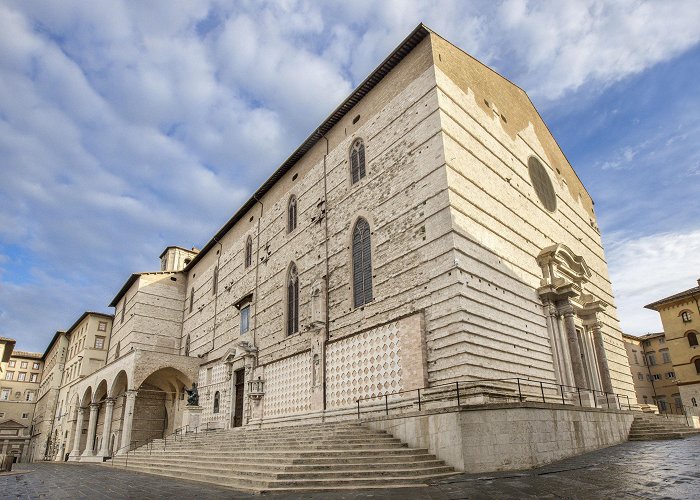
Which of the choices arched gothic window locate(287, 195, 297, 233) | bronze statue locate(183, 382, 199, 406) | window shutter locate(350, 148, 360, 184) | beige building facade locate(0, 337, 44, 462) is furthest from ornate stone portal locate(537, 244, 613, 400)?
beige building facade locate(0, 337, 44, 462)

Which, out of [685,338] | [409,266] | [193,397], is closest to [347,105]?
[409,266]

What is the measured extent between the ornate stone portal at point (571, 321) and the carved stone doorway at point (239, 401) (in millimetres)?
12489

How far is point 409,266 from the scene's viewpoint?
42.8ft

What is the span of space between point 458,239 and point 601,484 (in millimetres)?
6578

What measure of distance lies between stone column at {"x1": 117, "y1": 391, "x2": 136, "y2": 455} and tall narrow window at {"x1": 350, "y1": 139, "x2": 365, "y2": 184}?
49.0 feet

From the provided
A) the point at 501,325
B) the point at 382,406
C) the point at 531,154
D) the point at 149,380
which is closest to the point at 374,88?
the point at 531,154

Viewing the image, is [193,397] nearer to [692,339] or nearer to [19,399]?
[692,339]

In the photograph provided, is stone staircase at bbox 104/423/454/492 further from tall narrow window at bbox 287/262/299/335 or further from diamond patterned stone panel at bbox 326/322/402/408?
tall narrow window at bbox 287/262/299/335

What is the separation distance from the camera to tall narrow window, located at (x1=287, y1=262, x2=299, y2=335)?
17953 millimetres

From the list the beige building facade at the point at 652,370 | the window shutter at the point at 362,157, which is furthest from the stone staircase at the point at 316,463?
the beige building facade at the point at 652,370

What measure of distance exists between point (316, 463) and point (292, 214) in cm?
1257

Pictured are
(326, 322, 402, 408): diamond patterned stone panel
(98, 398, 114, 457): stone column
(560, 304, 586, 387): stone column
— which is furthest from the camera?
(98, 398, 114, 457): stone column

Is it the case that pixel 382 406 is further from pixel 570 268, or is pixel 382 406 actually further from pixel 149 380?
pixel 149 380

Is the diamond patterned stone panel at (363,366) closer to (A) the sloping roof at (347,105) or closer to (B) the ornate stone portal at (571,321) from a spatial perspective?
(B) the ornate stone portal at (571,321)
